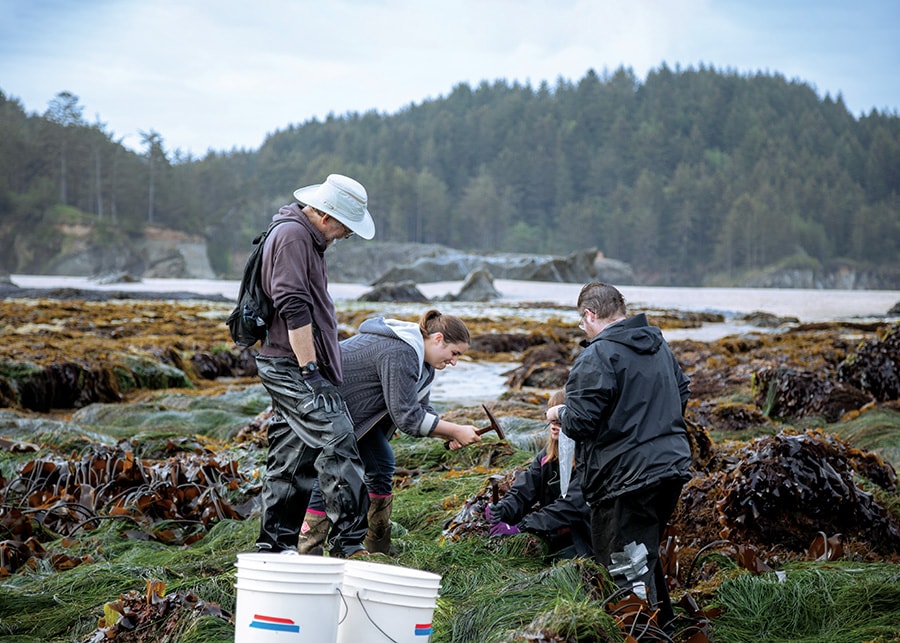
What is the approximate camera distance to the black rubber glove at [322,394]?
354cm

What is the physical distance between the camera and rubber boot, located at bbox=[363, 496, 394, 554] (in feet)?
13.0

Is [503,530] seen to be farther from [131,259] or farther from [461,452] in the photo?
[131,259]

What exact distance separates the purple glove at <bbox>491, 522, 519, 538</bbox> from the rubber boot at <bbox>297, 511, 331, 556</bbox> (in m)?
0.68

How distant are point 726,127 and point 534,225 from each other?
119 feet

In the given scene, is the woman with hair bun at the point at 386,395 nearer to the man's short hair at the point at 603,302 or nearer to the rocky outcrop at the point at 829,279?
the man's short hair at the point at 603,302

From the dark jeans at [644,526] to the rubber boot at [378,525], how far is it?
106 centimetres

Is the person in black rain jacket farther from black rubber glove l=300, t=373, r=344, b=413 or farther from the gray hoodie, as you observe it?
black rubber glove l=300, t=373, r=344, b=413

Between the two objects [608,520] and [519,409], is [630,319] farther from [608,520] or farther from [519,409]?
[519,409]

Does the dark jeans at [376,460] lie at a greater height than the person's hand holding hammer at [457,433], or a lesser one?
lesser

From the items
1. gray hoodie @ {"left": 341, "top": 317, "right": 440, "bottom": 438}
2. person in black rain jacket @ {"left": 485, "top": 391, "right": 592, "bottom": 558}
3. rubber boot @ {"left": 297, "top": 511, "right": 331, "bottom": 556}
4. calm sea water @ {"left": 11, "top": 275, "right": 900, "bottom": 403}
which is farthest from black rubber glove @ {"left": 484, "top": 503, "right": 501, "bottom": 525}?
calm sea water @ {"left": 11, "top": 275, "right": 900, "bottom": 403}

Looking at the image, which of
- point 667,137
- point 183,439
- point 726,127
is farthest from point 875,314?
point 726,127

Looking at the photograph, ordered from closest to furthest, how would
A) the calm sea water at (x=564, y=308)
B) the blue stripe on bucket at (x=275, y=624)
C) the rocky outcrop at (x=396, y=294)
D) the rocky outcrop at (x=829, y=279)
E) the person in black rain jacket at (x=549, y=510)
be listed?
the blue stripe on bucket at (x=275, y=624)
the person in black rain jacket at (x=549, y=510)
the calm sea water at (x=564, y=308)
the rocky outcrop at (x=396, y=294)
the rocky outcrop at (x=829, y=279)

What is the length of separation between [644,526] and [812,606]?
0.78m

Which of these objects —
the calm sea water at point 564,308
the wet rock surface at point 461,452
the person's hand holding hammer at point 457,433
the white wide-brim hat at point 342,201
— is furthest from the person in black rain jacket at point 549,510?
the calm sea water at point 564,308
